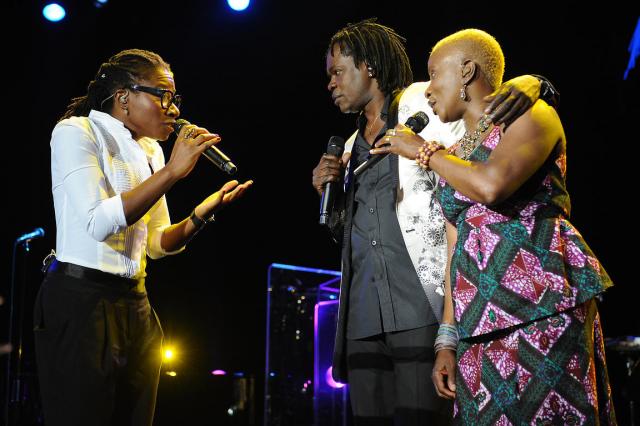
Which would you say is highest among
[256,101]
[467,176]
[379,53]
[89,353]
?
[256,101]

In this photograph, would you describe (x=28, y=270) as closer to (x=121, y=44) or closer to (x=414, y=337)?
(x=121, y=44)

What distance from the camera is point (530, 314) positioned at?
66.0 inches

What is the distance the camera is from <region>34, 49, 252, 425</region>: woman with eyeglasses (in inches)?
87.6

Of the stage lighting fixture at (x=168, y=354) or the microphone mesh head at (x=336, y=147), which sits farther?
the stage lighting fixture at (x=168, y=354)

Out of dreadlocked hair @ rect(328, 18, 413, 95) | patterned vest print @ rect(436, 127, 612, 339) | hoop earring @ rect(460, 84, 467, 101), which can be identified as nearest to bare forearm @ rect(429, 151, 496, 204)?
patterned vest print @ rect(436, 127, 612, 339)

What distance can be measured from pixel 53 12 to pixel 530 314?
4.77 m

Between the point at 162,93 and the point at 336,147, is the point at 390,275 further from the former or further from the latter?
the point at 162,93

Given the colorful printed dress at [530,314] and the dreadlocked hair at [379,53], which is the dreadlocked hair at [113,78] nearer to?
the dreadlocked hair at [379,53]

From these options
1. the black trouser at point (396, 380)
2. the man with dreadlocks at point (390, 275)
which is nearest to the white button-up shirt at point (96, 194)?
the man with dreadlocks at point (390, 275)

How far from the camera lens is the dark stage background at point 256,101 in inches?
214

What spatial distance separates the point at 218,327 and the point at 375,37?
4.69 m

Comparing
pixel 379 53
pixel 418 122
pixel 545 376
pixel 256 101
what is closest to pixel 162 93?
pixel 379 53

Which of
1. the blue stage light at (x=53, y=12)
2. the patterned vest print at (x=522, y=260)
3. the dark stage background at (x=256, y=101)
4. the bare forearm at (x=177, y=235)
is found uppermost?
the blue stage light at (x=53, y=12)

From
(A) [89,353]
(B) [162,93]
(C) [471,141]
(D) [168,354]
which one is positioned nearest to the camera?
(C) [471,141]
